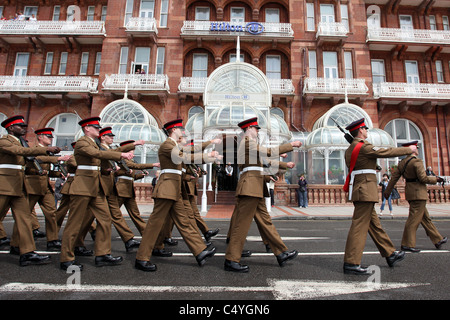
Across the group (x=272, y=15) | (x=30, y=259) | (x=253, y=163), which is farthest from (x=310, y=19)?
(x=30, y=259)

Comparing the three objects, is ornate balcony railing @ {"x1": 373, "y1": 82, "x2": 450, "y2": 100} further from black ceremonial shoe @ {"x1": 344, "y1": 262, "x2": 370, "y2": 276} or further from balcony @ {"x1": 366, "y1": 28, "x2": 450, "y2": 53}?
black ceremonial shoe @ {"x1": 344, "y1": 262, "x2": 370, "y2": 276}

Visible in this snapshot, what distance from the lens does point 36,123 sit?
2009cm

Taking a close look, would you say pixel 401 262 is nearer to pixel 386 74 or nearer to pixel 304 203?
pixel 304 203

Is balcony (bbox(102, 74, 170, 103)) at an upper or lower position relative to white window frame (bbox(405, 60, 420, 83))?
lower

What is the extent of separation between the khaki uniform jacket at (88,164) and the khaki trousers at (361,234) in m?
3.69

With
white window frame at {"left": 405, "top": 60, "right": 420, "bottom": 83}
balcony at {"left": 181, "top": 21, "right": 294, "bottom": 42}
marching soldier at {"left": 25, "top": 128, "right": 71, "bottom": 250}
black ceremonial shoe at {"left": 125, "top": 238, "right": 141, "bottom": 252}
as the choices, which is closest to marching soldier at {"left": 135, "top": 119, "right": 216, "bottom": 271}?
black ceremonial shoe at {"left": 125, "top": 238, "right": 141, "bottom": 252}

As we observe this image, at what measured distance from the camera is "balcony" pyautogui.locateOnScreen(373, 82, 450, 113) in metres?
19.4

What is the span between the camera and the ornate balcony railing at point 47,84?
19.4 m

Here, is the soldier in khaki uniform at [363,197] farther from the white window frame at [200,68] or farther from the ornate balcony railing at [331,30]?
the ornate balcony railing at [331,30]

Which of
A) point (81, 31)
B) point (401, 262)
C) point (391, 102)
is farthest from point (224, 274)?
point (81, 31)

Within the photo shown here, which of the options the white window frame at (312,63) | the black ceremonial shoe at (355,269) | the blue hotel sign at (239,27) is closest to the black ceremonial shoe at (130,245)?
the black ceremonial shoe at (355,269)

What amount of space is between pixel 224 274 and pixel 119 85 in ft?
59.7

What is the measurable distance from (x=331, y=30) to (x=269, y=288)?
70.2 feet

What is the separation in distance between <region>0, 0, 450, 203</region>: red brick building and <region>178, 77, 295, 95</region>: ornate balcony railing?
0.08 m
